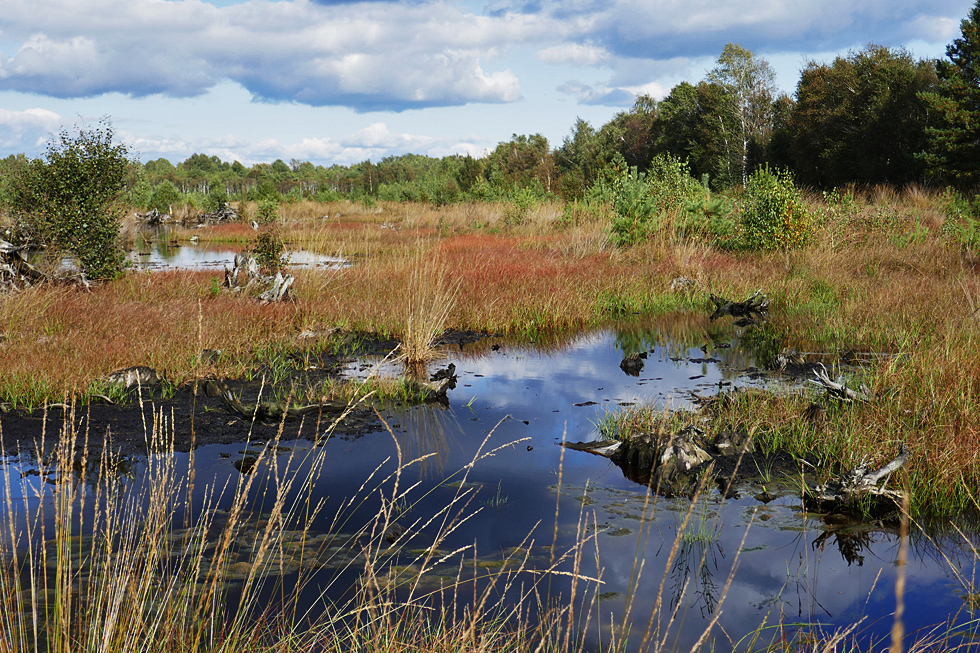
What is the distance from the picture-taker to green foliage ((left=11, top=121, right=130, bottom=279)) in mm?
10977

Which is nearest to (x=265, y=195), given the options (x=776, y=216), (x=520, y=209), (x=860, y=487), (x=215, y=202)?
(x=215, y=202)

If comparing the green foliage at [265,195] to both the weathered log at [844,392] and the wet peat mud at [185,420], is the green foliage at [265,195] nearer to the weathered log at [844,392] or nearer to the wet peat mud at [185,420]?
the wet peat mud at [185,420]

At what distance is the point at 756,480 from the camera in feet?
15.3

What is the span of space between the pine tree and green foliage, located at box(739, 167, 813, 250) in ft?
56.2

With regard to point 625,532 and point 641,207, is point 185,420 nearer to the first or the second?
point 625,532

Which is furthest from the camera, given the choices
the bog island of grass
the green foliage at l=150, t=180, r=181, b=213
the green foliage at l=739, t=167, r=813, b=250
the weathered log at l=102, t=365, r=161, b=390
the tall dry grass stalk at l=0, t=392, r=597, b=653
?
the green foliage at l=150, t=180, r=181, b=213

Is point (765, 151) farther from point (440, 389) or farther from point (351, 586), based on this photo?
point (351, 586)

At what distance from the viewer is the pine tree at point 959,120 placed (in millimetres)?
26047

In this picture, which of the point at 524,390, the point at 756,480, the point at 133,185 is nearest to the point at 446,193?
the point at 133,185

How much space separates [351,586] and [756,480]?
9.29 ft

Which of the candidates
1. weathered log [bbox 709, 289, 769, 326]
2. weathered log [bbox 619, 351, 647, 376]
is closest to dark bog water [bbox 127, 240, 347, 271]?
weathered log [bbox 709, 289, 769, 326]

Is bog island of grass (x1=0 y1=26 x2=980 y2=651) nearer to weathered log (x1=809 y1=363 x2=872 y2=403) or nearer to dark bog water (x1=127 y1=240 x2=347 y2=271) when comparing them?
weathered log (x1=809 y1=363 x2=872 y2=403)

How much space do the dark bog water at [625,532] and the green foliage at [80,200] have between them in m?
7.83

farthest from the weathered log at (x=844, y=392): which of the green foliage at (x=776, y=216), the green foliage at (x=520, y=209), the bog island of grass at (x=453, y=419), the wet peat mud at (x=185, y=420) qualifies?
the green foliage at (x=520, y=209)
